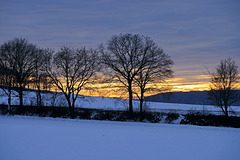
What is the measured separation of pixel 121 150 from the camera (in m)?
16.8

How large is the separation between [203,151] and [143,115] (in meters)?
22.5

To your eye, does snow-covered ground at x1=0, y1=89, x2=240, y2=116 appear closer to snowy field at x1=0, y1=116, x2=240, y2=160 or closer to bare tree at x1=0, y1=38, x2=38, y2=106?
bare tree at x1=0, y1=38, x2=38, y2=106

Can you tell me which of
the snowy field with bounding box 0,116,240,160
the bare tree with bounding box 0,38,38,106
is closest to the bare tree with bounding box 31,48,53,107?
the bare tree with bounding box 0,38,38,106

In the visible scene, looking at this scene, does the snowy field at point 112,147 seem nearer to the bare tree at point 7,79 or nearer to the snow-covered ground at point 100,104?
the snow-covered ground at point 100,104

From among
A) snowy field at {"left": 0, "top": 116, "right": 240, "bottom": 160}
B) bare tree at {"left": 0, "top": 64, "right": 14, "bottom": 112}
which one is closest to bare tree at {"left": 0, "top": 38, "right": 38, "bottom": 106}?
bare tree at {"left": 0, "top": 64, "right": 14, "bottom": 112}

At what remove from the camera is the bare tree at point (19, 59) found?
43.7m

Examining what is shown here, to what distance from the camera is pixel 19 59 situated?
44000 millimetres

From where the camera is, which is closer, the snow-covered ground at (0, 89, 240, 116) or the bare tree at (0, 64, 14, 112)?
the bare tree at (0, 64, 14, 112)

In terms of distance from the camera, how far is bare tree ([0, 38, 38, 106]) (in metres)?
43.7

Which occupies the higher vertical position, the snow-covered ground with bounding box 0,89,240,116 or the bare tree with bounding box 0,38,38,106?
the bare tree with bounding box 0,38,38,106

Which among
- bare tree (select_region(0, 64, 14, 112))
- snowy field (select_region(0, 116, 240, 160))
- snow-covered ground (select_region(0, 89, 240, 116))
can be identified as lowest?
snowy field (select_region(0, 116, 240, 160))

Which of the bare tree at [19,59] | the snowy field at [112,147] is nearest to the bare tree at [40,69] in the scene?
the bare tree at [19,59]

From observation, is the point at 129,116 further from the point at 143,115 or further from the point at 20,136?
the point at 20,136

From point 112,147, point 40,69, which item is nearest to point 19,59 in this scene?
point 40,69
